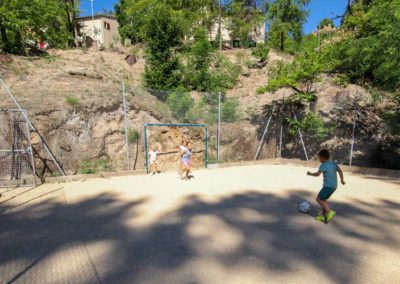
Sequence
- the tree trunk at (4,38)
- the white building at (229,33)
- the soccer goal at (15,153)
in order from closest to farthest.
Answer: the soccer goal at (15,153), the tree trunk at (4,38), the white building at (229,33)

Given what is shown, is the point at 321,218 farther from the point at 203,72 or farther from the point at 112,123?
the point at 203,72

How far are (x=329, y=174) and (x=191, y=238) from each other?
2860 millimetres

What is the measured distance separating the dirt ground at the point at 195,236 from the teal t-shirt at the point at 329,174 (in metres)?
0.81

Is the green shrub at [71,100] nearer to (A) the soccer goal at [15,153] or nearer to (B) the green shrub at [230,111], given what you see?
(A) the soccer goal at [15,153]

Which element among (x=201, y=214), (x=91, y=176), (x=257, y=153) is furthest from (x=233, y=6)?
(x=201, y=214)

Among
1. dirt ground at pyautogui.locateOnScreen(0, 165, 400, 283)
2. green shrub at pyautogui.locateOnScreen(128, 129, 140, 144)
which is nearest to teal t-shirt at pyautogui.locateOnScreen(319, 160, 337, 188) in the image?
dirt ground at pyautogui.locateOnScreen(0, 165, 400, 283)

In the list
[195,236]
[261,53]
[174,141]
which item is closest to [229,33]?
[261,53]

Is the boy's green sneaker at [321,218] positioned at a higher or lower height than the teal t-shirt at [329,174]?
lower

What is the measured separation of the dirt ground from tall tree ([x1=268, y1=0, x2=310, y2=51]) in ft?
72.5

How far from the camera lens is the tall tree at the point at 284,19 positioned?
2444cm

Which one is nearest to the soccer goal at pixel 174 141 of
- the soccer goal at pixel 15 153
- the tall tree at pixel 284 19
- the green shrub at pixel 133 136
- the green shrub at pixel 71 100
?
the green shrub at pixel 133 136

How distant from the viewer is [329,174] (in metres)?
4.81

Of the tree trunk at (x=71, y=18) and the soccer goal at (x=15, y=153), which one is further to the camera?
the tree trunk at (x=71, y=18)

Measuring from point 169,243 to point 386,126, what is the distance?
11.9 metres
